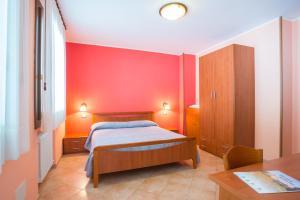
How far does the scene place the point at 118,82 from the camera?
407 cm

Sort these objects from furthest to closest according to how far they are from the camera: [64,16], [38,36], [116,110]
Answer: [116,110] < [64,16] < [38,36]

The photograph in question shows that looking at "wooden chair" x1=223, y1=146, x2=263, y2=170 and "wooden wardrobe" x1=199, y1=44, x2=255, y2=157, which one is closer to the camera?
"wooden chair" x1=223, y1=146, x2=263, y2=170

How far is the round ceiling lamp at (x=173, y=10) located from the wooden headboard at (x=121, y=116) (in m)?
2.40

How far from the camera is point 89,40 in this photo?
11.9 feet

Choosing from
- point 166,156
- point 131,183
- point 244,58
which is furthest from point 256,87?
point 131,183

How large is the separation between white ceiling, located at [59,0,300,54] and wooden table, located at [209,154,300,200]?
202 centimetres

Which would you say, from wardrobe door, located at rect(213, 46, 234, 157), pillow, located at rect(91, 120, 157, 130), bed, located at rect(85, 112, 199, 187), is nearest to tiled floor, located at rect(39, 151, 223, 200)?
bed, located at rect(85, 112, 199, 187)

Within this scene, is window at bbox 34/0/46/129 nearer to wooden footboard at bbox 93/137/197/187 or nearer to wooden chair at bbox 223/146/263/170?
wooden footboard at bbox 93/137/197/187

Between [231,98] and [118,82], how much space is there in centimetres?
254

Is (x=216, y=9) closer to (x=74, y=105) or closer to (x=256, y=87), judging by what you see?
(x=256, y=87)

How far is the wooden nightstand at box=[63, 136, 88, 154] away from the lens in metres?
3.29

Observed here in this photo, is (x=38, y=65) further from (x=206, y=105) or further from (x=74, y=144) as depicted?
(x=206, y=105)

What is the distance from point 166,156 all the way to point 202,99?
169 centimetres

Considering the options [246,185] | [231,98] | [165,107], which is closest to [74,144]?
[165,107]
